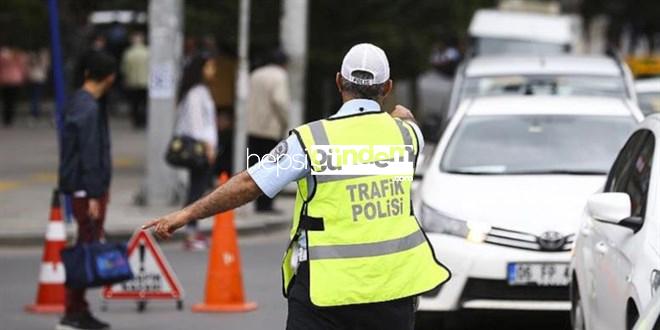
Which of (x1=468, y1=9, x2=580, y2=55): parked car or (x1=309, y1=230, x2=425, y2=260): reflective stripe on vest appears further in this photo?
(x1=468, y1=9, x2=580, y2=55): parked car

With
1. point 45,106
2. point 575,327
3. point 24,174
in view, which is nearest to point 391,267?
point 575,327

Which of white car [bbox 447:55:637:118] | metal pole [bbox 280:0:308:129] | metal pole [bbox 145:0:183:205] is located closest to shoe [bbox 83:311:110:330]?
white car [bbox 447:55:637:118]

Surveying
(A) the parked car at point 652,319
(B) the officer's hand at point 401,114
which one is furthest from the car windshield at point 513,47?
(A) the parked car at point 652,319

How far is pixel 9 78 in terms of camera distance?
33312 millimetres

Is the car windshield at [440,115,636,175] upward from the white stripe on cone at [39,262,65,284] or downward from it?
upward

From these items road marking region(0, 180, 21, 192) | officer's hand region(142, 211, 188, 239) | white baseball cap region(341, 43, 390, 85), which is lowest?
road marking region(0, 180, 21, 192)

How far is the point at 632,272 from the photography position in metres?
7.37

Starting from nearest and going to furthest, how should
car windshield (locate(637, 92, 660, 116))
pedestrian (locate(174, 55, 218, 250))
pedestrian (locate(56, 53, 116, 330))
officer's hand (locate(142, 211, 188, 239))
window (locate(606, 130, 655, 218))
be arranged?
officer's hand (locate(142, 211, 188, 239)) → window (locate(606, 130, 655, 218)) → pedestrian (locate(56, 53, 116, 330)) → pedestrian (locate(174, 55, 218, 250)) → car windshield (locate(637, 92, 660, 116))

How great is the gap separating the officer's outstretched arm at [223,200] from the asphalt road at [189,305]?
166 inches

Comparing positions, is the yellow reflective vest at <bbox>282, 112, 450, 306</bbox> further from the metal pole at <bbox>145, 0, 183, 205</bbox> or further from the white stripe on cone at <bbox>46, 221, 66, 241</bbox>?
the metal pole at <bbox>145, 0, 183, 205</bbox>

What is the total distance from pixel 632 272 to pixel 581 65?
8897 millimetres

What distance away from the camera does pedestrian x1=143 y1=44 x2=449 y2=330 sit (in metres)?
6.18

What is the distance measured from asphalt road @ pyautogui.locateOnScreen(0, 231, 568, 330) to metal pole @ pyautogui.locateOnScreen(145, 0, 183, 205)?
2836 mm

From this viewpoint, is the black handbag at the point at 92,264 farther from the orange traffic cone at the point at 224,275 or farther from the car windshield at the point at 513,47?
the car windshield at the point at 513,47
